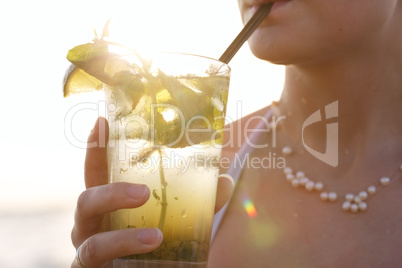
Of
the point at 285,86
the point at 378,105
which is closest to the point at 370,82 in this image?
the point at 378,105

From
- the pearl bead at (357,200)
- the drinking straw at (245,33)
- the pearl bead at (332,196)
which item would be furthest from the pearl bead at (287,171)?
the drinking straw at (245,33)

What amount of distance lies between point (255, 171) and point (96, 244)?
119 centimetres

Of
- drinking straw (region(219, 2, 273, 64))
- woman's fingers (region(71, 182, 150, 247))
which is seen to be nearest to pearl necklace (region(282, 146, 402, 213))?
drinking straw (region(219, 2, 273, 64))

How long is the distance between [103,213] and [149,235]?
0.82 feet

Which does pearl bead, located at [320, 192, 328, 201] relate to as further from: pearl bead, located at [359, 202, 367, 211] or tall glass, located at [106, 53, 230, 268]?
tall glass, located at [106, 53, 230, 268]

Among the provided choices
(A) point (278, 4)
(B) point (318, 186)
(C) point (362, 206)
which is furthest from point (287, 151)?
(A) point (278, 4)

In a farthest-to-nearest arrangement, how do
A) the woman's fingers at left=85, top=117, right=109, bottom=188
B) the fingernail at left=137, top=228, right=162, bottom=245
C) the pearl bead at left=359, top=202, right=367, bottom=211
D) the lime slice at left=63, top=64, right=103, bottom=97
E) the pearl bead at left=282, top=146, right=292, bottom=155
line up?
1. the pearl bead at left=282, top=146, right=292, bottom=155
2. the pearl bead at left=359, top=202, right=367, bottom=211
3. the woman's fingers at left=85, top=117, right=109, bottom=188
4. the lime slice at left=63, top=64, right=103, bottom=97
5. the fingernail at left=137, top=228, right=162, bottom=245

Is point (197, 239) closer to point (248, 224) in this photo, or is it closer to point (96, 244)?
point (96, 244)

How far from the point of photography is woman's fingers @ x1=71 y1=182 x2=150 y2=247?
1.31 meters

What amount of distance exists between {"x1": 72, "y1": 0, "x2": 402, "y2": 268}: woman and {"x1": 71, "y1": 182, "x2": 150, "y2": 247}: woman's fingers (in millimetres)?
80

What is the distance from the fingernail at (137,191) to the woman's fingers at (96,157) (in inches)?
13.6

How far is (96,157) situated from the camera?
1696mm

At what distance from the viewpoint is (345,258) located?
2.02m

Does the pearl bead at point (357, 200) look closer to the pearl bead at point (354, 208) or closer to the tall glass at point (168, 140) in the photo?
the pearl bead at point (354, 208)
